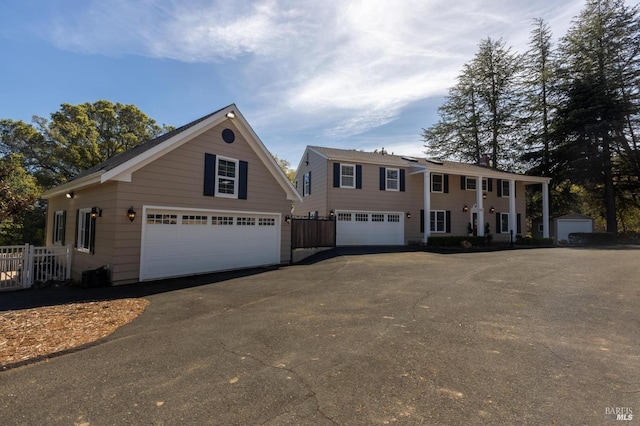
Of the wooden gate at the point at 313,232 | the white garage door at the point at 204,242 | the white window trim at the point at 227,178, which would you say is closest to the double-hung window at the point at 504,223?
the wooden gate at the point at 313,232

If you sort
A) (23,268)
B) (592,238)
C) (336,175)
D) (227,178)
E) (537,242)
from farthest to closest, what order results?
(592,238) < (537,242) < (336,175) < (227,178) < (23,268)

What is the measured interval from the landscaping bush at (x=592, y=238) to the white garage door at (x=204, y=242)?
76.7 ft

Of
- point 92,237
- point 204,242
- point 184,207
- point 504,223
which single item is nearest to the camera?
point 92,237

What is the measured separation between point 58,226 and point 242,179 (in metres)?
9.62

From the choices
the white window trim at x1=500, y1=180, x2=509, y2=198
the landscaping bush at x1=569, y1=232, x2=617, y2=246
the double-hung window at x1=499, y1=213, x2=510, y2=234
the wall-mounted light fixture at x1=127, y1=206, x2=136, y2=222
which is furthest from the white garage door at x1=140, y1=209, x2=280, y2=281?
the landscaping bush at x1=569, y1=232, x2=617, y2=246

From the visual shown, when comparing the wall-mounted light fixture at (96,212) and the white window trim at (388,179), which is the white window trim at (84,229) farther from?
the white window trim at (388,179)

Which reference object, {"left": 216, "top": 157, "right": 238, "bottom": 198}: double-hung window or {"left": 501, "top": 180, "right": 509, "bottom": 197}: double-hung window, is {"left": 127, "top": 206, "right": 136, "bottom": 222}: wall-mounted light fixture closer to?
{"left": 216, "top": 157, "right": 238, "bottom": 198}: double-hung window

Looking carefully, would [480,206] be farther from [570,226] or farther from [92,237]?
[92,237]

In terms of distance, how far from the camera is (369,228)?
19453mm

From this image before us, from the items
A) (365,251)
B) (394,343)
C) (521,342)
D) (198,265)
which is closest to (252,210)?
(198,265)

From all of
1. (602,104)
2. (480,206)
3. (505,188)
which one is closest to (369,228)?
(480,206)

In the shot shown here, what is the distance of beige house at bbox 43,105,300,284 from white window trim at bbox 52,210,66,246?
0.09m

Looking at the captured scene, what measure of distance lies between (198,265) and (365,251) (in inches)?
334

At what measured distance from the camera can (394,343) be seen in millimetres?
4375
